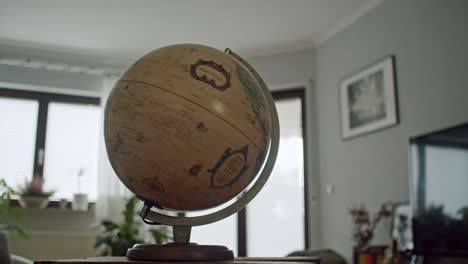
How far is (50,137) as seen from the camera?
207 inches

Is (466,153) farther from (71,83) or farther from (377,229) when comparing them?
(71,83)

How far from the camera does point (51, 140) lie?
525 cm

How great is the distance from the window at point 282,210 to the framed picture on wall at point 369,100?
2.34 ft

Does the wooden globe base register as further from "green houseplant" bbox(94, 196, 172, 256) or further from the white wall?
"green houseplant" bbox(94, 196, 172, 256)

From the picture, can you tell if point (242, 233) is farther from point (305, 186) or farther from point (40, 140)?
point (40, 140)

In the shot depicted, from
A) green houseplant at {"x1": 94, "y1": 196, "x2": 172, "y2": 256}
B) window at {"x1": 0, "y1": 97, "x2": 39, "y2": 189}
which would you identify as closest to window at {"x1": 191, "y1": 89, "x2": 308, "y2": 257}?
green houseplant at {"x1": 94, "y1": 196, "x2": 172, "y2": 256}

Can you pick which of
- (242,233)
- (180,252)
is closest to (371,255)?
(242,233)

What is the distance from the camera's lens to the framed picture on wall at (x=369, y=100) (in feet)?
12.3

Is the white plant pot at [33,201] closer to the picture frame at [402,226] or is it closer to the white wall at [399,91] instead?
the white wall at [399,91]

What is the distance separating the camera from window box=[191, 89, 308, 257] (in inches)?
192

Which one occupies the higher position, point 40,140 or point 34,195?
point 40,140

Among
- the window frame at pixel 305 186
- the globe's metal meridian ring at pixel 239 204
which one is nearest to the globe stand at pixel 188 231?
the globe's metal meridian ring at pixel 239 204

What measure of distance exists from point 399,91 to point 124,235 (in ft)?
8.85

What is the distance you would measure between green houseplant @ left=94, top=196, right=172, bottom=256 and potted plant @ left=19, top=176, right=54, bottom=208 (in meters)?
0.66
